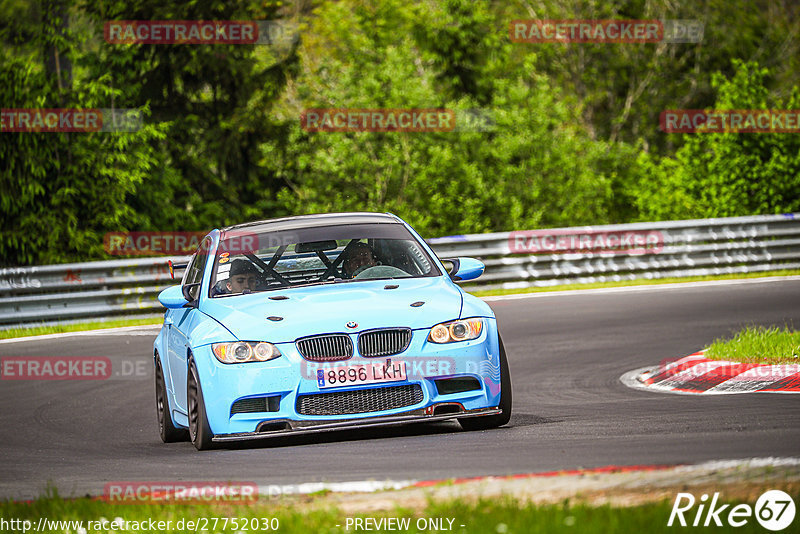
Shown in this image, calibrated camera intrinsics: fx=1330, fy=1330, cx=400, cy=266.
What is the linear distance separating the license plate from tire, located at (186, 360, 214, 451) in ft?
2.81

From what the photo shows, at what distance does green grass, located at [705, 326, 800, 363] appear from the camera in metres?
11.6

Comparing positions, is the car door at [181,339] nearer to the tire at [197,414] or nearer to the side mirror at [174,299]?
the side mirror at [174,299]

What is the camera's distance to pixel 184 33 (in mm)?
32500

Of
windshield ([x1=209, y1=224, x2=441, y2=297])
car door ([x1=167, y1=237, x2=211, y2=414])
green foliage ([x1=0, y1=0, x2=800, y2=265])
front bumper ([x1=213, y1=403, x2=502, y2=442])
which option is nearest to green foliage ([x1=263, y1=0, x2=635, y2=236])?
green foliage ([x1=0, y1=0, x2=800, y2=265])

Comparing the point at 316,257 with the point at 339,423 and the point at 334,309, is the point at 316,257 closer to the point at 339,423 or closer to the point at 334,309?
the point at 334,309

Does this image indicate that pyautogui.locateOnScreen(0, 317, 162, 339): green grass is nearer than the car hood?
No

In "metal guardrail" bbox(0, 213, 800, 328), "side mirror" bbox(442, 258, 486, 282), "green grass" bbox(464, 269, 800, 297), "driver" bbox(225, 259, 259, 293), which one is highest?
"driver" bbox(225, 259, 259, 293)

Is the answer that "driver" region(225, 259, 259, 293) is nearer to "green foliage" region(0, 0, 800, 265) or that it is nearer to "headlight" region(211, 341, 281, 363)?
"headlight" region(211, 341, 281, 363)

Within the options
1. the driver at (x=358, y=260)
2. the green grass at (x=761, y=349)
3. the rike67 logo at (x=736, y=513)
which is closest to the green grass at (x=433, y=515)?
the rike67 logo at (x=736, y=513)

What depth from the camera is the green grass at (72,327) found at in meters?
18.2

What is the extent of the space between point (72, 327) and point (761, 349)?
34.3 feet

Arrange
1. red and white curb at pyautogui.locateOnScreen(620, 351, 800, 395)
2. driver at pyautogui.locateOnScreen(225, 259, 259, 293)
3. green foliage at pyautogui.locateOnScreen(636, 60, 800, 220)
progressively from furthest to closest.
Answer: green foliage at pyautogui.locateOnScreen(636, 60, 800, 220) < red and white curb at pyautogui.locateOnScreen(620, 351, 800, 395) < driver at pyautogui.locateOnScreen(225, 259, 259, 293)

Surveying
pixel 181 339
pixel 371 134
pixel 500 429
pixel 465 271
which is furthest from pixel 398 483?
pixel 371 134

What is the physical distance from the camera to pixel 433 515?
5.57 metres
